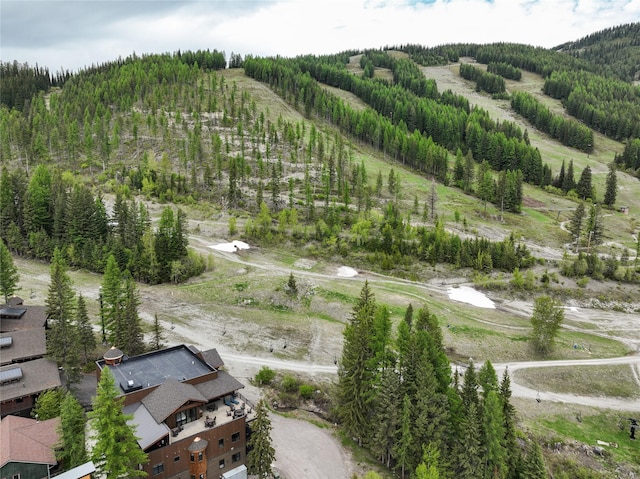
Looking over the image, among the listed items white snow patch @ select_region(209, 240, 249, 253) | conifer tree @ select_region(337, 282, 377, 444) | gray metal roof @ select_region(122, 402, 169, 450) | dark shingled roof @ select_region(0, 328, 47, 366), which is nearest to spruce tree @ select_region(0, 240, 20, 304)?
dark shingled roof @ select_region(0, 328, 47, 366)

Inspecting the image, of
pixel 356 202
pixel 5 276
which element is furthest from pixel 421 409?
pixel 356 202

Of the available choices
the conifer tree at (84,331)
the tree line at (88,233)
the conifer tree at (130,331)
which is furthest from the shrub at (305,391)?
the tree line at (88,233)

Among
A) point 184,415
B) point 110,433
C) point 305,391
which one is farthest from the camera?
point 305,391

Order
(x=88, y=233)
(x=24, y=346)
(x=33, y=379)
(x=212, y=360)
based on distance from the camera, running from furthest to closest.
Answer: (x=88, y=233)
(x=24, y=346)
(x=212, y=360)
(x=33, y=379)

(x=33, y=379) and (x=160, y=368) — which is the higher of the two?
(x=160, y=368)

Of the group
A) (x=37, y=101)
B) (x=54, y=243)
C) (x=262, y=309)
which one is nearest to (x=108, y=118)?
(x=37, y=101)

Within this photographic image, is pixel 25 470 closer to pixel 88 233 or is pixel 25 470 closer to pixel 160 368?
pixel 160 368
